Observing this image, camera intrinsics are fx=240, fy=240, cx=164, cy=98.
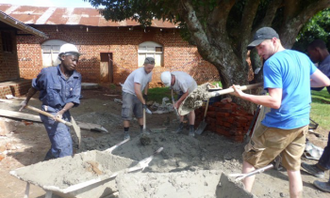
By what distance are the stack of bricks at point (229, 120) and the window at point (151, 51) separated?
32.2 feet

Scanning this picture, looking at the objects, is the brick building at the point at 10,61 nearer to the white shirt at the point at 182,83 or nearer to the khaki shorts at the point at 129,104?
the khaki shorts at the point at 129,104

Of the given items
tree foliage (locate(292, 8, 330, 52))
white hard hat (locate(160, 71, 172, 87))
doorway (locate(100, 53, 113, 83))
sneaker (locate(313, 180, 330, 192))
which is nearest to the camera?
sneaker (locate(313, 180, 330, 192))

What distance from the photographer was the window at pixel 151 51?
14.5 m

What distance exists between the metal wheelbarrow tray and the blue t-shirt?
1633 millimetres

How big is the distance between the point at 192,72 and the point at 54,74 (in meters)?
12.4

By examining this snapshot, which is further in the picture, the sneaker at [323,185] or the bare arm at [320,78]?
the sneaker at [323,185]

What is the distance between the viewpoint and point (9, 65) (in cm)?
1039

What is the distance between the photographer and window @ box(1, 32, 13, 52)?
10.2m

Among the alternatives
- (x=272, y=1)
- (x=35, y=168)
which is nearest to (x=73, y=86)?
(x=35, y=168)

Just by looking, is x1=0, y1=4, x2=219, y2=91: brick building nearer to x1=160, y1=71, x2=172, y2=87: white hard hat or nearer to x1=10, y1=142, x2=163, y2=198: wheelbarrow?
x1=160, y1=71, x2=172, y2=87: white hard hat

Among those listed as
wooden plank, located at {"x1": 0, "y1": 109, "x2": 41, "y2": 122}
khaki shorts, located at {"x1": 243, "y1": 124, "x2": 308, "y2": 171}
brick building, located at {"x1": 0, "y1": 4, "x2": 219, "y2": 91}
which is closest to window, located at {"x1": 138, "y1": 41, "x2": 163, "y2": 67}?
brick building, located at {"x1": 0, "y1": 4, "x2": 219, "y2": 91}

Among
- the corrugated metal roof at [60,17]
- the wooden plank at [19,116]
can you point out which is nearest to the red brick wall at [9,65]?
the corrugated metal roof at [60,17]

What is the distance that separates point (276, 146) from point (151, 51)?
12739 millimetres

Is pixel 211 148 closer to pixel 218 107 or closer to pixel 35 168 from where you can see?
pixel 218 107
